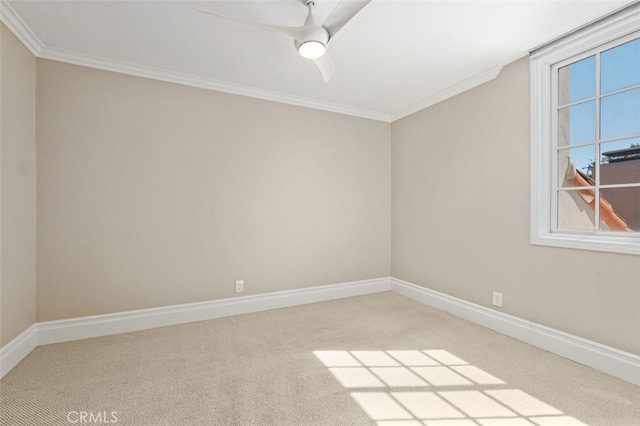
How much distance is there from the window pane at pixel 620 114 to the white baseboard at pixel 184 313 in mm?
2760

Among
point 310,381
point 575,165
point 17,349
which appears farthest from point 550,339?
point 17,349

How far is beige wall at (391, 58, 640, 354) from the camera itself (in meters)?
2.10

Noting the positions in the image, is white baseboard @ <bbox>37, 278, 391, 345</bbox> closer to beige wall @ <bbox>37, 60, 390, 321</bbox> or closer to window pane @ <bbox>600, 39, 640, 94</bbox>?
beige wall @ <bbox>37, 60, 390, 321</bbox>

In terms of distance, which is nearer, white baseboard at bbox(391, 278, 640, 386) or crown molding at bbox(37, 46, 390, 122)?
white baseboard at bbox(391, 278, 640, 386)

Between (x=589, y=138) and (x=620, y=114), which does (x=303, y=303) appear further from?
(x=620, y=114)

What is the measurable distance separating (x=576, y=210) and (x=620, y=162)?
0.42 metres

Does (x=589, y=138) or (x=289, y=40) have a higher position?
(x=289, y=40)

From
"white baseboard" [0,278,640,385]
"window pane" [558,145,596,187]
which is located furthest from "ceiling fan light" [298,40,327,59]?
"white baseboard" [0,278,640,385]

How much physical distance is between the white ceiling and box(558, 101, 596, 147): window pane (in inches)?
22.7

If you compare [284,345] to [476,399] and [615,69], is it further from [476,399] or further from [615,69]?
[615,69]

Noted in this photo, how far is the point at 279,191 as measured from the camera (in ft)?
11.3

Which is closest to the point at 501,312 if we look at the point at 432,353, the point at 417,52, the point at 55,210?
the point at 432,353

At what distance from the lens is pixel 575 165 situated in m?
2.36

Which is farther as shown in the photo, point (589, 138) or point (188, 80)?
point (188, 80)
